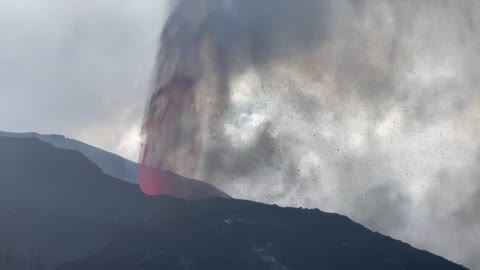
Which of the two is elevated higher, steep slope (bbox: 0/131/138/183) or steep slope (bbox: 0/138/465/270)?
steep slope (bbox: 0/131/138/183)

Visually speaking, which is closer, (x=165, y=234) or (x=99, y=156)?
(x=165, y=234)

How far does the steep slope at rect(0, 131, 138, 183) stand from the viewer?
7362 inches

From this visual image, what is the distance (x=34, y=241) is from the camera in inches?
5256

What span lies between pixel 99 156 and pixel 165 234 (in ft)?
238

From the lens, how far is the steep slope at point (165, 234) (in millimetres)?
121188

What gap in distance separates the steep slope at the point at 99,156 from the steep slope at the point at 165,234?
91.3 ft

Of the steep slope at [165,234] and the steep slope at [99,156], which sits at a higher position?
the steep slope at [99,156]

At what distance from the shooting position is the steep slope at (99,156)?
186988mm

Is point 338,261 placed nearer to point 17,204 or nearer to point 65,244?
point 65,244

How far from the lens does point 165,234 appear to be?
129m

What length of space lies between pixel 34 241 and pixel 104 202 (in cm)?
2192

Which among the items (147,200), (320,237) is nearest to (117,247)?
(147,200)

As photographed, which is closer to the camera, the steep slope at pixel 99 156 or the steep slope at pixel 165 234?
the steep slope at pixel 165 234

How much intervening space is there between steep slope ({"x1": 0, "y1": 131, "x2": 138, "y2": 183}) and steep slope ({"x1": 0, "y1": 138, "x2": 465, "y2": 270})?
91.3 ft
